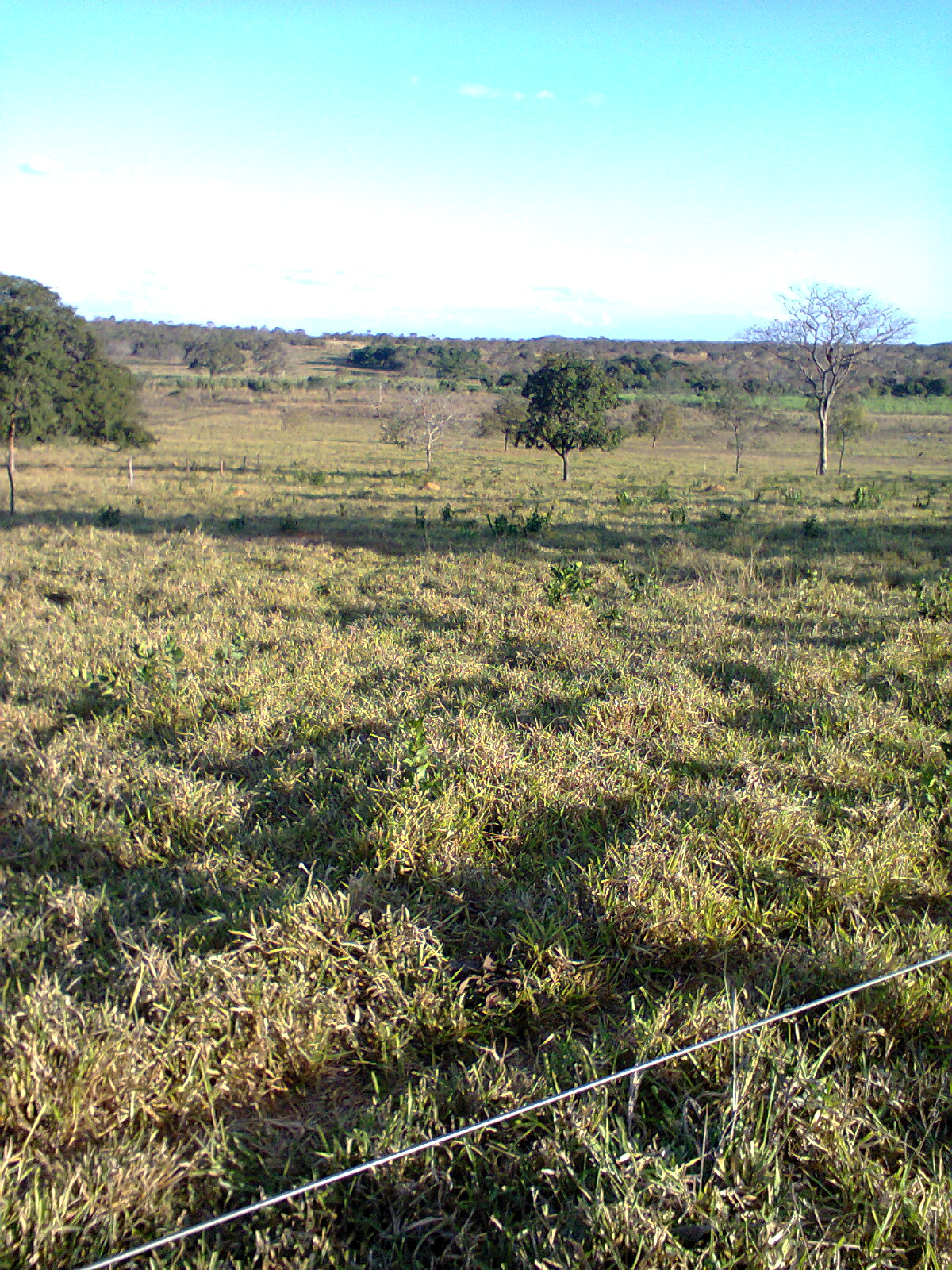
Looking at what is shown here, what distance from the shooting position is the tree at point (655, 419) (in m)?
48.6

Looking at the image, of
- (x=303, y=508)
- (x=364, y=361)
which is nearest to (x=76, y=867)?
(x=303, y=508)

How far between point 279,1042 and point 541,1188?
2.79 feet

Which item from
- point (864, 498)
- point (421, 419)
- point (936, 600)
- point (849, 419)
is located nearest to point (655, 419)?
point (849, 419)

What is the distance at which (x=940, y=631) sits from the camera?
21.1ft

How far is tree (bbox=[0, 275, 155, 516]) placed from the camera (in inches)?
680

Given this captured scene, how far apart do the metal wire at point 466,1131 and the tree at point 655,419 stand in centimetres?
4792

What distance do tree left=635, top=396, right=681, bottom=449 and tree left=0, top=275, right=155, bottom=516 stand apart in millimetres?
33832

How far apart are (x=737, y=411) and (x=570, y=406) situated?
1341cm

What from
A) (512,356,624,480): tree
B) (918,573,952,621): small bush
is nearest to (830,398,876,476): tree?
(512,356,624,480): tree

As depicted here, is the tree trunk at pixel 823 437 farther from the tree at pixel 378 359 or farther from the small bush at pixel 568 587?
the tree at pixel 378 359

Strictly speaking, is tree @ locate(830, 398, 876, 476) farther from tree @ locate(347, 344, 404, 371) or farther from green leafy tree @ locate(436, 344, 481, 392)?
tree @ locate(347, 344, 404, 371)

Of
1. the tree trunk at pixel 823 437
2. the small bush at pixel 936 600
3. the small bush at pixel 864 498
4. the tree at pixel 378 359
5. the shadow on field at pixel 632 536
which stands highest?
the tree at pixel 378 359

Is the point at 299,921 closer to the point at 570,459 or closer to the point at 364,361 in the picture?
the point at 570,459

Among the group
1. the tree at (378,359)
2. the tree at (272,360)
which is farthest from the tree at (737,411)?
the tree at (272,360)
